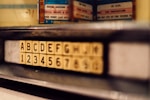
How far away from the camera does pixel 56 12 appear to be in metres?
0.58

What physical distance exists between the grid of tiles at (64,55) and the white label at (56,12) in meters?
0.08

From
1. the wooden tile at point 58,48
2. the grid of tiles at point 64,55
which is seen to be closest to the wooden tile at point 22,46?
the grid of tiles at point 64,55

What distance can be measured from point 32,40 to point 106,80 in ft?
0.79

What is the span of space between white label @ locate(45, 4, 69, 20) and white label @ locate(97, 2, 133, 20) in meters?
0.13

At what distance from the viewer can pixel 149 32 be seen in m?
0.35

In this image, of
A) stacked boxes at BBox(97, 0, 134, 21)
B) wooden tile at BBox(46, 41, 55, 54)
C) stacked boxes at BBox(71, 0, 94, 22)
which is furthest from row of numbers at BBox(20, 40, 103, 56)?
stacked boxes at BBox(97, 0, 134, 21)

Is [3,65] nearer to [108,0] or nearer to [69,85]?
[69,85]

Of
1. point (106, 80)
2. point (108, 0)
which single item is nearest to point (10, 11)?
point (108, 0)

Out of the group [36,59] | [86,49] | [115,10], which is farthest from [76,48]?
[115,10]

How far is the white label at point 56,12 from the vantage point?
1.87 feet

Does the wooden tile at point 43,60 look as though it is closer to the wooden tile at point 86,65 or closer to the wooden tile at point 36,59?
the wooden tile at point 36,59

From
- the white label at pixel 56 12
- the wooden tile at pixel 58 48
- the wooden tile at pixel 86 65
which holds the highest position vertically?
the white label at pixel 56 12

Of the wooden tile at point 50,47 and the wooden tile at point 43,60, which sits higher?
the wooden tile at point 50,47

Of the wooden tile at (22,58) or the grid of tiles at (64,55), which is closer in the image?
the grid of tiles at (64,55)
